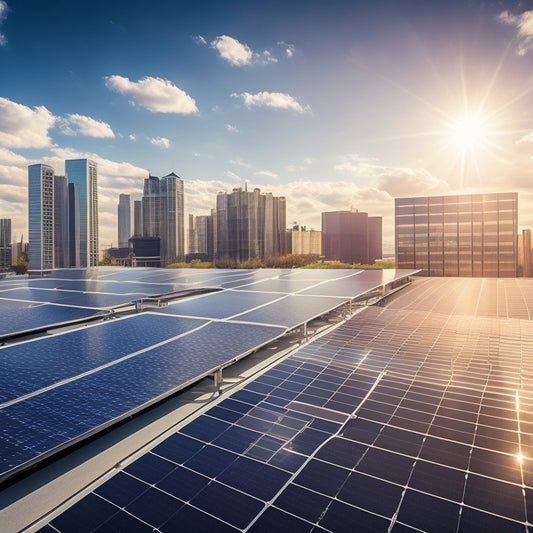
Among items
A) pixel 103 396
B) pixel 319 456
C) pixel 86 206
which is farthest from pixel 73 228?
pixel 319 456

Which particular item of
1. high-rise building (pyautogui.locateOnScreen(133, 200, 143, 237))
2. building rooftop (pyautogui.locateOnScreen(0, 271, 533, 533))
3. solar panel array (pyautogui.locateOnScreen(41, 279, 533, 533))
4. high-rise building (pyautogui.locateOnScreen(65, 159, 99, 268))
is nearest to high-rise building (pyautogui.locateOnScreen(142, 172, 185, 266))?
high-rise building (pyautogui.locateOnScreen(133, 200, 143, 237))

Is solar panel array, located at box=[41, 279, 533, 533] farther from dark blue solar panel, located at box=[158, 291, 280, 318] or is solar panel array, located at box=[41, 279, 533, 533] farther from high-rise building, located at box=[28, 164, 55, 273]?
high-rise building, located at box=[28, 164, 55, 273]

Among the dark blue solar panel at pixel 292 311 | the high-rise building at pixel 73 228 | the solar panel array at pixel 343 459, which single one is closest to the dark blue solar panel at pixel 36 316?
the dark blue solar panel at pixel 292 311

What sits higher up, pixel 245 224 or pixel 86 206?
pixel 86 206

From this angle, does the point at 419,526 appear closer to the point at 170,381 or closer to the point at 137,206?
the point at 170,381

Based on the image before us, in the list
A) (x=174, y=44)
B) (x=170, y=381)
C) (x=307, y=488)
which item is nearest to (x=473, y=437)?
(x=307, y=488)

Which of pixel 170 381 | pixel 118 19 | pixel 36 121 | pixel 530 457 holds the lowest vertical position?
pixel 530 457

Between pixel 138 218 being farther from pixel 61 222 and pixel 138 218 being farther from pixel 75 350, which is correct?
pixel 75 350
